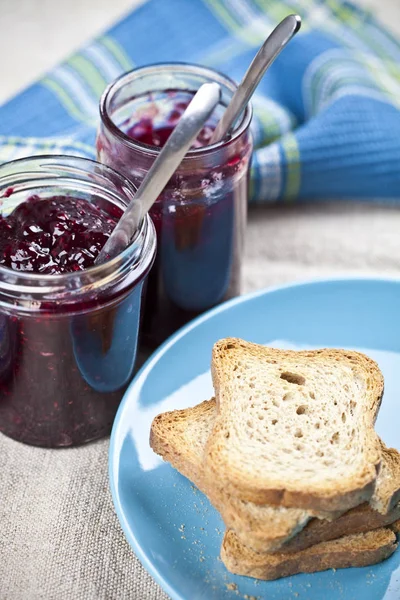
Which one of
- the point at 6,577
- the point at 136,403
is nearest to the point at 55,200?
the point at 136,403

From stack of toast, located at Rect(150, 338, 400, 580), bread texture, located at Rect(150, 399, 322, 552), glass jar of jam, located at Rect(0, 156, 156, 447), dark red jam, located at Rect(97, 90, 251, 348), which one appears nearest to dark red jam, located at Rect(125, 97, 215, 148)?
dark red jam, located at Rect(97, 90, 251, 348)

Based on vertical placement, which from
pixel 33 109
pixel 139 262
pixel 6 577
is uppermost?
pixel 139 262

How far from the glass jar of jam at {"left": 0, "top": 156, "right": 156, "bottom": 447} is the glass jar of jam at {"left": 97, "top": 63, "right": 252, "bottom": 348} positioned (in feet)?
0.41

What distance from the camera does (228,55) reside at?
3.81 metres

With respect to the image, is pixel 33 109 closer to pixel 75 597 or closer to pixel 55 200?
pixel 55 200

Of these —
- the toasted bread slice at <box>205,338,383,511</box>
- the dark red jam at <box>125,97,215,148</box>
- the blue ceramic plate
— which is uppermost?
the dark red jam at <box>125,97,215,148</box>

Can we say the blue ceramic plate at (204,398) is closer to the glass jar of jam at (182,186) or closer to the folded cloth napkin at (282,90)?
the glass jar of jam at (182,186)

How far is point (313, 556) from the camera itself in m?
2.21

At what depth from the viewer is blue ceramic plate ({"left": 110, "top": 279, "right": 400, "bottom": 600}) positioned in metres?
2.21

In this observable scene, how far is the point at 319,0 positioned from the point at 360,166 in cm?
102

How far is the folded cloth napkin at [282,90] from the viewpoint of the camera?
344cm

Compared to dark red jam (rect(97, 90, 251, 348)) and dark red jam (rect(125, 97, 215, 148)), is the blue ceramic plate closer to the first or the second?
dark red jam (rect(97, 90, 251, 348))

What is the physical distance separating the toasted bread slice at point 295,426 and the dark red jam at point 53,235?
1.67 ft

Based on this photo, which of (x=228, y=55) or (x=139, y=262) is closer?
(x=139, y=262)
